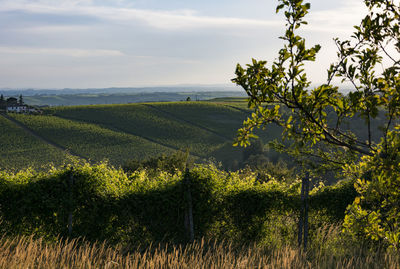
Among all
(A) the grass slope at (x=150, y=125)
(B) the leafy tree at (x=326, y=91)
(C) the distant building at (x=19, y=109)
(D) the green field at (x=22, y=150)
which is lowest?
(D) the green field at (x=22, y=150)

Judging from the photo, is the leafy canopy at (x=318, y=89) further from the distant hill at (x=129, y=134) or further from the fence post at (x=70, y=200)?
the distant hill at (x=129, y=134)

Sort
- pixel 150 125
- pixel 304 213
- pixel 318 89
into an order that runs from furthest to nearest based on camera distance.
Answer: pixel 150 125 < pixel 304 213 < pixel 318 89

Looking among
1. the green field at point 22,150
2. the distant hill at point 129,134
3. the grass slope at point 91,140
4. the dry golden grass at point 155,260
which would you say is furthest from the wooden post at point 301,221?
the grass slope at point 91,140

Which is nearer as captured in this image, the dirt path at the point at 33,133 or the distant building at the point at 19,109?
the dirt path at the point at 33,133

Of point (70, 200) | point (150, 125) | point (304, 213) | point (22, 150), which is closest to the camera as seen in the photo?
point (70, 200)

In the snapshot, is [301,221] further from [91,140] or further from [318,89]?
[91,140]

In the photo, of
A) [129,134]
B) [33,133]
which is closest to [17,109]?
[33,133]

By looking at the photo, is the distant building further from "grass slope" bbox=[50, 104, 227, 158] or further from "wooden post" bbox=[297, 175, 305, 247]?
"wooden post" bbox=[297, 175, 305, 247]

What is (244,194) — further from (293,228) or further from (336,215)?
(336,215)

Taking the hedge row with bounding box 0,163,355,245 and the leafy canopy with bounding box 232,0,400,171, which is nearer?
the leafy canopy with bounding box 232,0,400,171

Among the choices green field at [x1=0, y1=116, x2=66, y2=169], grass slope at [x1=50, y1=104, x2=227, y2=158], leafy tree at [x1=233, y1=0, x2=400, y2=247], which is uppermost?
leafy tree at [x1=233, y1=0, x2=400, y2=247]

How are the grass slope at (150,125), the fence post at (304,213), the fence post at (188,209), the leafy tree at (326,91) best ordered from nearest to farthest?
1. the leafy tree at (326,91)
2. the fence post at (304,213)
3. the fence post at (188,209)
4. the grass slope at (150,125)

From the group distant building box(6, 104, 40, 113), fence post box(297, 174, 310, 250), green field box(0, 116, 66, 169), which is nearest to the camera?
fence post box(297, 174, 310, 250)

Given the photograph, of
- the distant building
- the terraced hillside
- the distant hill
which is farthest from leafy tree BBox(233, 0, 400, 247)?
the distant building
